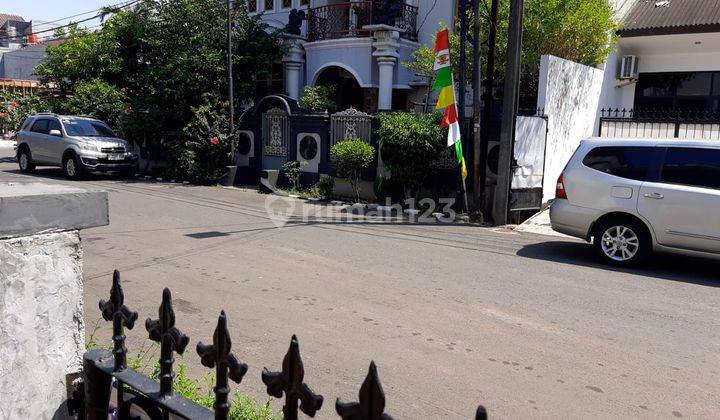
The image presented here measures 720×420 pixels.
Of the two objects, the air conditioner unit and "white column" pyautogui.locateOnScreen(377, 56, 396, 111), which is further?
"white column" pyautogui.locateOnScreen(377, 56, 396, 111)

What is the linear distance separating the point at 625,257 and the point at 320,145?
31.0ft

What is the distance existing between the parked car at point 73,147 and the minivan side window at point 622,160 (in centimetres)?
1404

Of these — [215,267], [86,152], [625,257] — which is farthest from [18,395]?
[86,152]

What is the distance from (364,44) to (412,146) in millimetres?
7436

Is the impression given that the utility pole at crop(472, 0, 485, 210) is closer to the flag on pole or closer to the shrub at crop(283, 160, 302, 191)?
the flag on pole

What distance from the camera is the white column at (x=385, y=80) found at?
60.4ft

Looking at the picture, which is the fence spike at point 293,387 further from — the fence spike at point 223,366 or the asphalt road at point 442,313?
the asphalt road at point 442,313

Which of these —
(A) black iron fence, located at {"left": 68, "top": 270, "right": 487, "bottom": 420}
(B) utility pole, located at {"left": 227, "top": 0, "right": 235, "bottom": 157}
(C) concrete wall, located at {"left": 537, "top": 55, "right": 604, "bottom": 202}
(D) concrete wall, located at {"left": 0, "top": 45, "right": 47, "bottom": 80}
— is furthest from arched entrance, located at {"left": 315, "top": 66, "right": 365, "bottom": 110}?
(D) concrete wall, located at {"left": 0, "top": 45, "right": 47, "bottom": 80}

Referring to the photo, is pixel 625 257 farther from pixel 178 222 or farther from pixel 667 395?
pixel 178 222

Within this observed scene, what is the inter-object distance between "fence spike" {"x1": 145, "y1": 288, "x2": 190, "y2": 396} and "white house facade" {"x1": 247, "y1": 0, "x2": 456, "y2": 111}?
55.2 feet

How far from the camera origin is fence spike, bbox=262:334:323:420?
1750 millimetres

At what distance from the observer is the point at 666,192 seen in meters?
8.04

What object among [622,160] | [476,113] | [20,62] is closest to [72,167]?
[476,113]

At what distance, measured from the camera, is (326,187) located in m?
15.0
